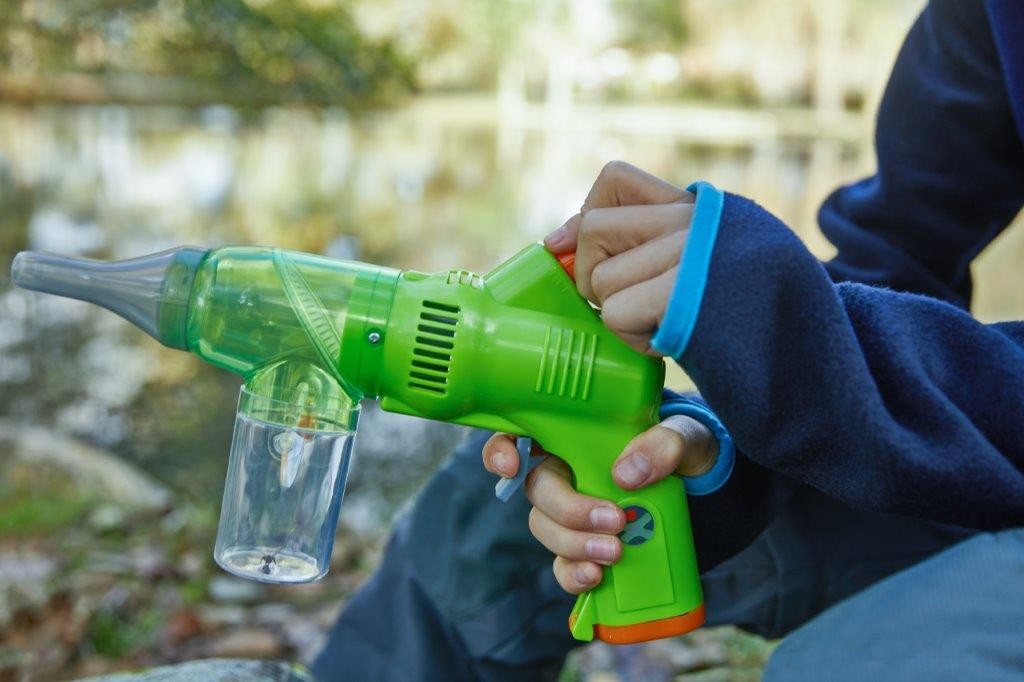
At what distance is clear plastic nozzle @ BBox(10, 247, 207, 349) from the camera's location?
959 mm

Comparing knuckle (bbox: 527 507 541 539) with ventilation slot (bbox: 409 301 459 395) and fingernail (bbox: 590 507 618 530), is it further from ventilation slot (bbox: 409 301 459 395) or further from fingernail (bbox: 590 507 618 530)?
ventilation slot (bbox: 409 301 459 395)

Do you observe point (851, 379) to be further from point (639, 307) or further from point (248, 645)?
point (248, 645)

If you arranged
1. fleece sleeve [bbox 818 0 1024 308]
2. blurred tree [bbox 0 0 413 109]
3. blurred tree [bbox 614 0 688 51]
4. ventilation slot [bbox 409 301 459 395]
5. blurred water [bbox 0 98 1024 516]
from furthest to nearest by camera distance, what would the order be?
blurred tree [bbox 614 0 688 51]
blurred tree [bbox 0 0 413 109]
blurred water [bbox 0 98 1024 516]
fleece sleeve [bbox 818 0 1024 308]
ventilation slot [bbox 409 301 459 395]

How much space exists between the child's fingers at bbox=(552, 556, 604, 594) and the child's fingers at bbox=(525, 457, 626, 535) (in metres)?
0.04

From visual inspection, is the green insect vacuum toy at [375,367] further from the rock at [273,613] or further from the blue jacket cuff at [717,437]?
the rock at [273,613]

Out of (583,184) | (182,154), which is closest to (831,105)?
(583,184)

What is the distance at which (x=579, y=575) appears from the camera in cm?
102

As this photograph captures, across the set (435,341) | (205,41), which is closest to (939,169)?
(435,341)

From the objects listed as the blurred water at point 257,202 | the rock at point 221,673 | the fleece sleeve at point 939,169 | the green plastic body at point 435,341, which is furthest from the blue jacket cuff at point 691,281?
the blurred water at point 257,202

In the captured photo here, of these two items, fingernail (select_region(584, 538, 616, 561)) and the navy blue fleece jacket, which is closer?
the navy blue fleece jacket

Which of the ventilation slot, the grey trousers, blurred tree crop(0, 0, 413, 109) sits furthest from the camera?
blurred tree crop(0, 0, 413, 109)

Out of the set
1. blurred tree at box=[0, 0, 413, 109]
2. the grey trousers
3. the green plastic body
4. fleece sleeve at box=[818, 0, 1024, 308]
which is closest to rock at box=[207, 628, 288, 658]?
the grey trousers

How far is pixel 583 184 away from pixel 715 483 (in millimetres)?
8360

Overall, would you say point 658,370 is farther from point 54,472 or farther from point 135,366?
point 135,366
